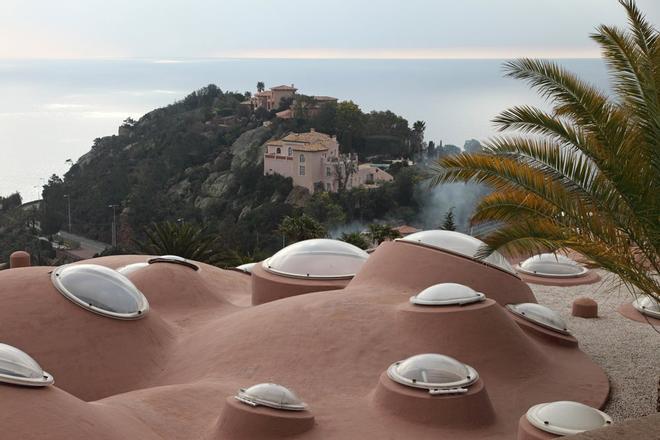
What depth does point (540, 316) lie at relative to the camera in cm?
1591

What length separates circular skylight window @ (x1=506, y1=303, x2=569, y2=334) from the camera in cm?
1577

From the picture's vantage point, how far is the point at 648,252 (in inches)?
450

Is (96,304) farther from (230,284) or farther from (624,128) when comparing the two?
(624,128)

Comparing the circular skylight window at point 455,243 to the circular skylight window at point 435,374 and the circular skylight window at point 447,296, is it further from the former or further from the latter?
the circular skylight window at point 435,374

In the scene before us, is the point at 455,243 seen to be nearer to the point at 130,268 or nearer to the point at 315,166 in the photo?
the point at 130,268

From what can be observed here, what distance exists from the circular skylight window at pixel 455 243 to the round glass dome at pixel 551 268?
421 centimetres

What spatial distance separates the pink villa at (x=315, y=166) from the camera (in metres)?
94.8

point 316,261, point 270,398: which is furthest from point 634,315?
point 270,398

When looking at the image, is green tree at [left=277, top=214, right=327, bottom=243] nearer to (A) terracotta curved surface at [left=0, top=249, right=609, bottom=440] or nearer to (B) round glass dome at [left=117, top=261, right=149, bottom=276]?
(B) round glass dome at [left=117, top=261, right=149, bottom=276]

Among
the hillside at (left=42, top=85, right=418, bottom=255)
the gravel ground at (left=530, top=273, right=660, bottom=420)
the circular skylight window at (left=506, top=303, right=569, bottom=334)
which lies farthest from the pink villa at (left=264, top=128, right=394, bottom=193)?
the circular skylight window at (left=506, top=303, right=569, bottom=334)

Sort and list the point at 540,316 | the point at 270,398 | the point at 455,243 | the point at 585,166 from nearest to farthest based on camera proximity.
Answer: the point at 270,398 < the point at 585,166 < the point at 540,316 < the point at 455,243

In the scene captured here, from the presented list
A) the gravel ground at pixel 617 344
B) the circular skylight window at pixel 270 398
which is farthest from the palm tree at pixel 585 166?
the circular skylight window at pixel 270 398

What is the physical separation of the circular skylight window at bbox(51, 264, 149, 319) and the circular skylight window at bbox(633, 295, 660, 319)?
1097 cm

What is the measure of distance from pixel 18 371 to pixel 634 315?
13531 millimetres
